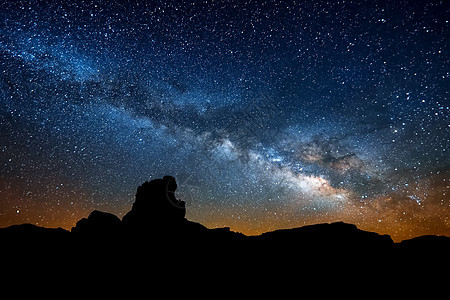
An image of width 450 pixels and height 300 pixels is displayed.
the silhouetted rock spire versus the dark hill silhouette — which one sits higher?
the silhouetted rock spire

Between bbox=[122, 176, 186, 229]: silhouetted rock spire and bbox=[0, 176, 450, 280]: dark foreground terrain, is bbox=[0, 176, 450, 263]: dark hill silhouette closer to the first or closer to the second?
bbox=[122, 176, 186, 229]: silhouetted rock spire

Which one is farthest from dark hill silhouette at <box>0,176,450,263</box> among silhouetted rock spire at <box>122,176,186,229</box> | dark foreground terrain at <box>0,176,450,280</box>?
dark foreground terrain at <box>0,176,450,280</box>

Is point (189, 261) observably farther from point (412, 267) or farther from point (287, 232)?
point (412, 267)

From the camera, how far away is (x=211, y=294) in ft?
80.7

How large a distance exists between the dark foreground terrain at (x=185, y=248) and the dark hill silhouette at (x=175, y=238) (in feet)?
0.39

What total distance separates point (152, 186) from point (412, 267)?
122 feet

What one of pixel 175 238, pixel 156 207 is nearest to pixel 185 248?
pixel 175 238

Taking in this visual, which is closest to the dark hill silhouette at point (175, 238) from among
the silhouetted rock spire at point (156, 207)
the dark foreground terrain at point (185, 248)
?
the silhouetted rock spire at point (156, 207)

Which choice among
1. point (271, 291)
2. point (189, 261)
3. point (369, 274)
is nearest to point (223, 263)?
point (189, 261)

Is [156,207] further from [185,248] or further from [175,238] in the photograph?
[185,248]

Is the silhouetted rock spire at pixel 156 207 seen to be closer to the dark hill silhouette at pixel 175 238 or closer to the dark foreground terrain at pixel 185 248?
the dark hill silhouette at pixel 175 238

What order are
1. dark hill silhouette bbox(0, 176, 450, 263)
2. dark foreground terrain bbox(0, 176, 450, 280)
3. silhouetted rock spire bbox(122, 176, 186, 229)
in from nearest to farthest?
dark foreground terrain bbox(0, 176, 450, 280) → dark hill silhouette bbox(0, 176, 450, 263) → silhouetted rock spire bbox(122, 176, 186, 229)

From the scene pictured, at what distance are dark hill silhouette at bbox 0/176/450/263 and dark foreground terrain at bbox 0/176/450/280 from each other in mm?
119

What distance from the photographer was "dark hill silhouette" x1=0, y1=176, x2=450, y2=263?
29688mm
